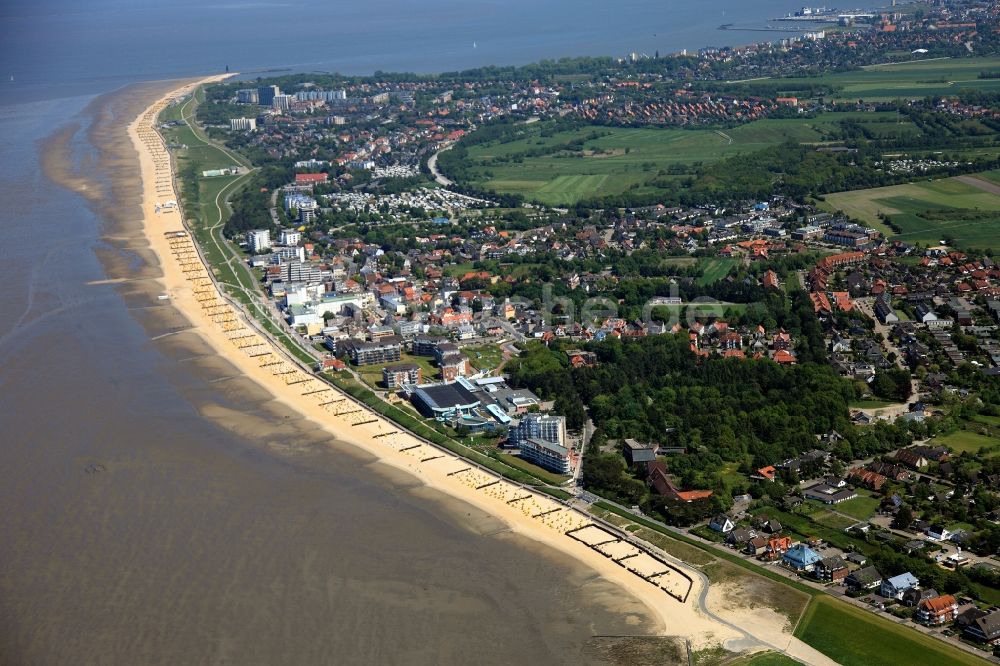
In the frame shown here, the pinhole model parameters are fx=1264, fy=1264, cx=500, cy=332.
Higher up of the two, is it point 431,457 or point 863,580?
point 431,457

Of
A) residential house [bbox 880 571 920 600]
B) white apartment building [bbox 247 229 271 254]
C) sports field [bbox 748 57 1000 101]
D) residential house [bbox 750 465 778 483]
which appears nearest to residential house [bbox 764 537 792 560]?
residential house [bbox 880 571 920 600]

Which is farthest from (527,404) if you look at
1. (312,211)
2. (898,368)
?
(312,211)

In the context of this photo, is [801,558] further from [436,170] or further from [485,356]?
[436,170]

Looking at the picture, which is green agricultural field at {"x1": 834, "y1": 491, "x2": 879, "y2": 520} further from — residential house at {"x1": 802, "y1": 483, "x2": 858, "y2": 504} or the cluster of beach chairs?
the cluster of beach chairs

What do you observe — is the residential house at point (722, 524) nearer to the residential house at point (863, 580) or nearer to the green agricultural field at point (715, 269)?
the residential house at point (863, 580)

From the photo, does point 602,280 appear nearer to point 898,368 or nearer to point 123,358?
point 898,368

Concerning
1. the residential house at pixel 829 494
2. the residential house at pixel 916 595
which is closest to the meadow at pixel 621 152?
the residential house at pixel 829 494

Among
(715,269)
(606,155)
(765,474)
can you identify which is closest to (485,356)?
(765,474)
